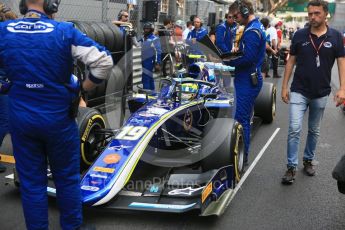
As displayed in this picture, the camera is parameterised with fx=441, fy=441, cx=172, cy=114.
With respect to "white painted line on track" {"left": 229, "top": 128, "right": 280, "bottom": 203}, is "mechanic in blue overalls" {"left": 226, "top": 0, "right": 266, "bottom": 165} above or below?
above

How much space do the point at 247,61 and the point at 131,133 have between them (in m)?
1.55

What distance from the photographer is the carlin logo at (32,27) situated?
9.10 feet

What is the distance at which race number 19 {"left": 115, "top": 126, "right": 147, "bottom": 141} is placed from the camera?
4117mm

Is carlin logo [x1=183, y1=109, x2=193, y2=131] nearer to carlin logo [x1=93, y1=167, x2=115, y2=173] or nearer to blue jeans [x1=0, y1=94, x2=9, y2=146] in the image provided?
carlin logo [x1=93, y1=167, x2=115, y2=173]

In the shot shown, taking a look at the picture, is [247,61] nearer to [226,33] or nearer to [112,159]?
[112,159]

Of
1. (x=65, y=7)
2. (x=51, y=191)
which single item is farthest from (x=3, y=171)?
(x=65, y=7)

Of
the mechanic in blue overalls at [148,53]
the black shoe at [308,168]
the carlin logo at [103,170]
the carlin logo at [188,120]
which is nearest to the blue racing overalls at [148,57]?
the mechanic in blue overalls at [148,53]

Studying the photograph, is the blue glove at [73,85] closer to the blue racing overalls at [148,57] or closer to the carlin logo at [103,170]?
the carlin logo at [103,170]

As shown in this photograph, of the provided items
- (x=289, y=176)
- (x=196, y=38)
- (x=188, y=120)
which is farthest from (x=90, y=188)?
(x=196, y=38)

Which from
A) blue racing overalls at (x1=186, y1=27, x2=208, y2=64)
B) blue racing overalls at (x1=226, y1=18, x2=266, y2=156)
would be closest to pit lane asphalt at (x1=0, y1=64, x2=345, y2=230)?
blue racing overalls at (x1=226, y1=18, x2=266, y2=156)

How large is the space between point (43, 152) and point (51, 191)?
0.77m

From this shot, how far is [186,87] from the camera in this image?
17.5 ft

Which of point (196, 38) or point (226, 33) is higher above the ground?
point (226, 33)

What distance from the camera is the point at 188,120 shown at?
5.07 m
